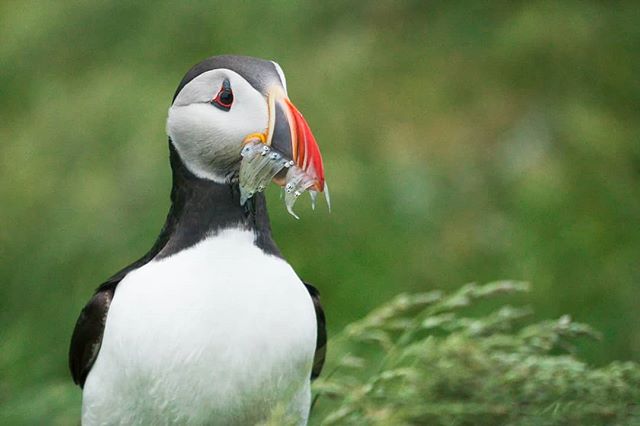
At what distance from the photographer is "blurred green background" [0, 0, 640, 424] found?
18.1 ft

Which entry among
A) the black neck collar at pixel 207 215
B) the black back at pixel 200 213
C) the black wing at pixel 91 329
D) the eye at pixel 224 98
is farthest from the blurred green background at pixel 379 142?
the eye at pixel 224 98

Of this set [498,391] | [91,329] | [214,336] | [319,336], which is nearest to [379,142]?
[319,336]

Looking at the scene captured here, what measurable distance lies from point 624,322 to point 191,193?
2474 mm

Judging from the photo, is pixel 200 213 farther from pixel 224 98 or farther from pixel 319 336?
pixel 319 336

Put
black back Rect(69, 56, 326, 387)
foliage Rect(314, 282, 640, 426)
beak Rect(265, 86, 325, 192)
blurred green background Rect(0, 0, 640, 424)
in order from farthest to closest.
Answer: blurred green background Rect(0, 0, 640, 424)
black back Rect(69, 56, 326, 387)
beak Rect(265, 86, 325, 192)
foliage Rect(314, 282, 640, 426)

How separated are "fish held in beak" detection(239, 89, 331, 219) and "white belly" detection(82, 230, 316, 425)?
173 millimetres

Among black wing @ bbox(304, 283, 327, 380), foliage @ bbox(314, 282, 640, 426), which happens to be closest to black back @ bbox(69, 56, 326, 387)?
black wing @ bbox(304, 283, 327, 380)

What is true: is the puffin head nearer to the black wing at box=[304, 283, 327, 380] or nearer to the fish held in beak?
the fish held in beak

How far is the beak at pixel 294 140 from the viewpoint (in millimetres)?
3037

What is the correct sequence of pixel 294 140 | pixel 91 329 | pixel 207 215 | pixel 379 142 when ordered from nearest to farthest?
pixel 294 140
pixel 207 215
pixel 91 329
pixel 379 142

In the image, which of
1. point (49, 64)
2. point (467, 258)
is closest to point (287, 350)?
point (467, 258)

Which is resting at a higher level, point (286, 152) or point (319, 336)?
point (286, 152)

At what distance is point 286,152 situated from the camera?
9.99ft

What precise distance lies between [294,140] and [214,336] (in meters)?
0.41
